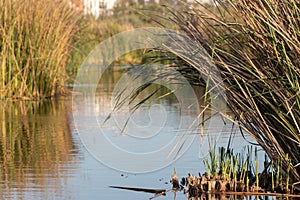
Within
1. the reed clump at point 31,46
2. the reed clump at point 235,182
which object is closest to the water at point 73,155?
the reed clump at point 235,182

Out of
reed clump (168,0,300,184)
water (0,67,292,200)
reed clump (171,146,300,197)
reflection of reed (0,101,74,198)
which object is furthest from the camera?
reflection of reed (0,101,74,198)

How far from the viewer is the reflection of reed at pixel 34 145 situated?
787 centimetres

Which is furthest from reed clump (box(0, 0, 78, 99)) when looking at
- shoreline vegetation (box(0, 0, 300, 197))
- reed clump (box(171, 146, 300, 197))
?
reed clump (box(171, 146, 300, 197))

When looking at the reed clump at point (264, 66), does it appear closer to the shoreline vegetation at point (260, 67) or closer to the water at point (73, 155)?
the shoreline vegetation at point (260, 67)

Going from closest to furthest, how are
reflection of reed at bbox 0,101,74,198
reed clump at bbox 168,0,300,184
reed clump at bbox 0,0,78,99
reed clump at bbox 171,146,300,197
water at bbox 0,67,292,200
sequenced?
reed clump at bbox 168,0,300,184, reed clump at bbox 171,146,300,197, water at bbox 0,67,292,200, reflection of reed at bbox 0,101,74,198, reed clump at bbox 0,0,78,99

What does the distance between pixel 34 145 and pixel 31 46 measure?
245 inches

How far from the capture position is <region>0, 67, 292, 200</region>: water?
7378 millimetres

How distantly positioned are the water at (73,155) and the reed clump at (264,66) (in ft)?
2.06

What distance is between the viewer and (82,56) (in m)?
22.9

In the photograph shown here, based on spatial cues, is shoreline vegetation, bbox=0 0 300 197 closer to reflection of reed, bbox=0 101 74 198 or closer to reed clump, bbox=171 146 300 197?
reed clump, bbox=171 146 300 197

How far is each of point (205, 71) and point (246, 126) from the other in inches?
24.3

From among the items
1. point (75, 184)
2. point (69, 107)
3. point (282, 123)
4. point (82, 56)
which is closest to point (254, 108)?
point (282, 123)

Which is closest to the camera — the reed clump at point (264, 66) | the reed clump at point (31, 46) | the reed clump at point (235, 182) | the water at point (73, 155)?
the reed clump at point (264, 66)

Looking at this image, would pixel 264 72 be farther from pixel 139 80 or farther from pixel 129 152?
pixel 129 152
